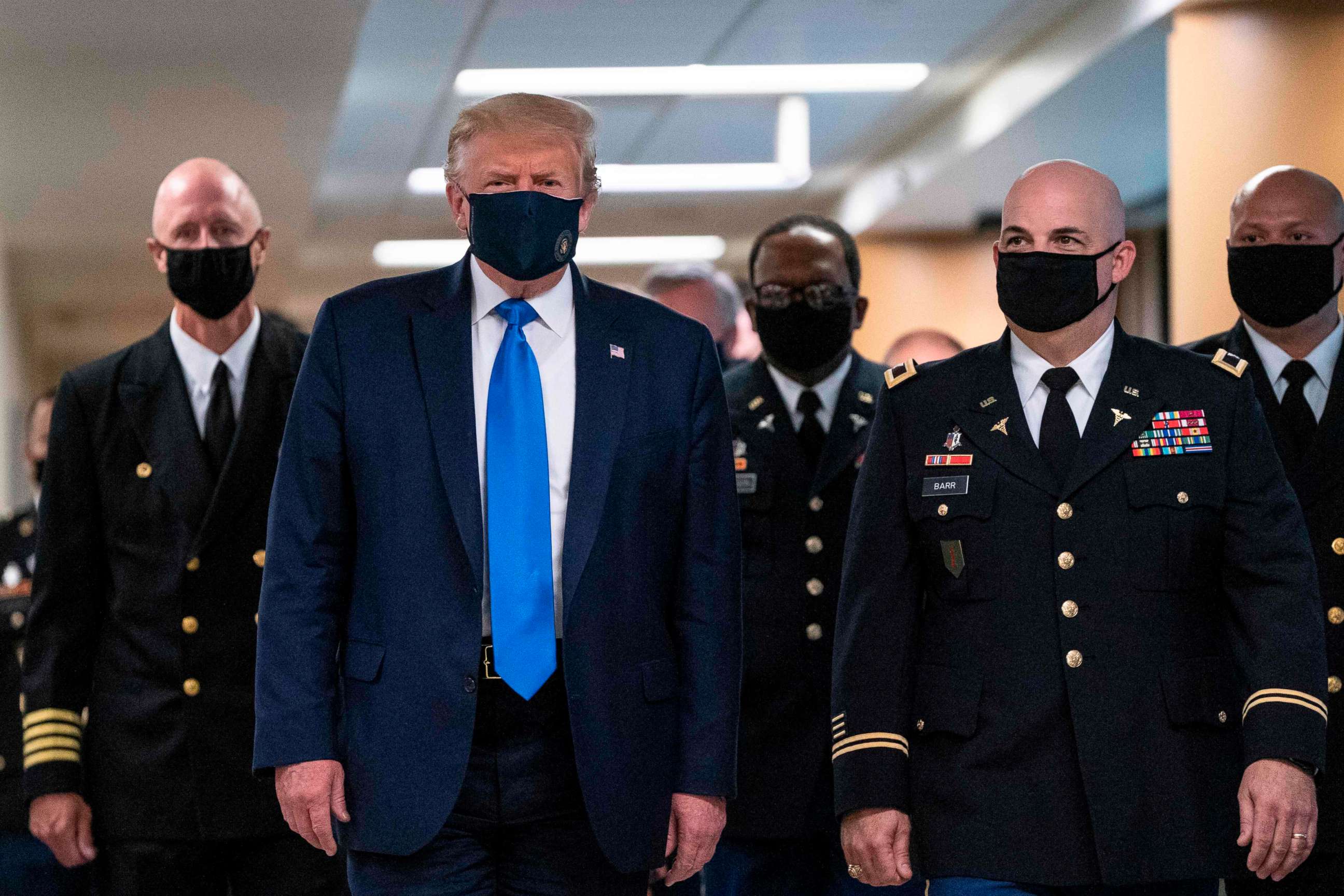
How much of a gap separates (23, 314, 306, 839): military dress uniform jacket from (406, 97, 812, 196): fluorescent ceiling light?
6826mm

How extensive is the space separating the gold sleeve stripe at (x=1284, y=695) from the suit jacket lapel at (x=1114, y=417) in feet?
1.30

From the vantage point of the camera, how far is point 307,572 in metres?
2.37

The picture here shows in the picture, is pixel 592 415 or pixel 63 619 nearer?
pixel 592 415

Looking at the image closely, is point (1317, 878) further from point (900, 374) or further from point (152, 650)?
point (152, 650)

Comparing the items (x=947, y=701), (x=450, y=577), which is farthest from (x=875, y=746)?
(x=450, y=577)

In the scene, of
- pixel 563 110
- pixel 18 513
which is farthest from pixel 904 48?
pixel 563 110

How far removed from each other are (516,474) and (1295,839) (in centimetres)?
122

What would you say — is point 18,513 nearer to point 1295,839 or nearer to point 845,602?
point 845,602

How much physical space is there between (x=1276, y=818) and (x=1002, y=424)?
2.31ft

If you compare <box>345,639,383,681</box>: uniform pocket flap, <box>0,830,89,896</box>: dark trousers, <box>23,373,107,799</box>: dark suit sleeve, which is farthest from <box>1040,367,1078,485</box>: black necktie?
<box>0,830,89,896</box>: dark trousers

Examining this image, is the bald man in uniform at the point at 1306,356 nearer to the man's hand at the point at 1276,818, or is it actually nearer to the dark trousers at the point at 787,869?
the man's hand at the point at 1276,818

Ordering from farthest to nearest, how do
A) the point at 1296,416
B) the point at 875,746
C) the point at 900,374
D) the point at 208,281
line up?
the point at 208,281 → the point at 1296,416 → the point at 900,374 → the point at 875,746

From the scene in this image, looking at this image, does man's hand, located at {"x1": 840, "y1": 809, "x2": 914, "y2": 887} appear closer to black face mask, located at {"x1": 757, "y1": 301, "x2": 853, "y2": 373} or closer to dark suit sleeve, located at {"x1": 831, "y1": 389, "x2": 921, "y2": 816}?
dark suit sleeve, located at {"x1": 831, "y1": 389, "x2": 921, "y2": 816}

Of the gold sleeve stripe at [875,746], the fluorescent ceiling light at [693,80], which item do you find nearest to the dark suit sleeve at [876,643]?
the gold sleeve stripe at [875,746]
